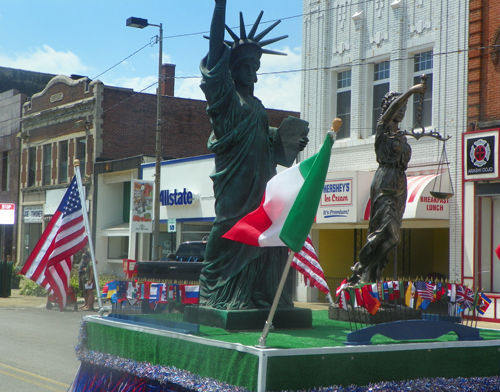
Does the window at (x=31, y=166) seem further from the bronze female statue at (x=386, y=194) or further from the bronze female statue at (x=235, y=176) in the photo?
the bronze female statue at (x=235, y=176)

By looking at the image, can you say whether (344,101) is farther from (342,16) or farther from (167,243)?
(167,243)

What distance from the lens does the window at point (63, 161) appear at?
35062 mm

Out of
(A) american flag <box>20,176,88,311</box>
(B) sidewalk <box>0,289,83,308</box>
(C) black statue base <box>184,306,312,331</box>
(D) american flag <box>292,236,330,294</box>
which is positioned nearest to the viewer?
(C) black statue base <box>184,306,312,331</box>

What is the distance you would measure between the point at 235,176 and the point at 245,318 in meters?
1.48

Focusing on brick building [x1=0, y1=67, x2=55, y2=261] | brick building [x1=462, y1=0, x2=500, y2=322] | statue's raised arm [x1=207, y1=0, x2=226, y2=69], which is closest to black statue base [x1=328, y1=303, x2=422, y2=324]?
statue's raised arm [x1=207, y1=0, x2=226, y2=69]

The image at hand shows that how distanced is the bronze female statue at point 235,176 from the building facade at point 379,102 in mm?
10442

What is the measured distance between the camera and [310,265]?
362 inches

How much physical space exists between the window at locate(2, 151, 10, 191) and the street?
2329 centimetres

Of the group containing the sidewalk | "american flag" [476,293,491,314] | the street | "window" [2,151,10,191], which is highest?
"window" [2,151,10,191]

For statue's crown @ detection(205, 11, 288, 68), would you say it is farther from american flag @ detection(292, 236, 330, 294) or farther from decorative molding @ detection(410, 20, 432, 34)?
decorative molding @ detection(410, 20, 432, 34)

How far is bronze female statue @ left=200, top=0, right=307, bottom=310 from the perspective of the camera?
6.84 metres

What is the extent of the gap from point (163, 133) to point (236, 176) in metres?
27.5

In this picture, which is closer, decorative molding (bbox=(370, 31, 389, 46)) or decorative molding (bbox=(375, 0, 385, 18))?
decorative molding (bbox=(370, 31, 389, 46))

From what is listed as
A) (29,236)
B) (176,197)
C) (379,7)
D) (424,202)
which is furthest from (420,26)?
(29,236)
